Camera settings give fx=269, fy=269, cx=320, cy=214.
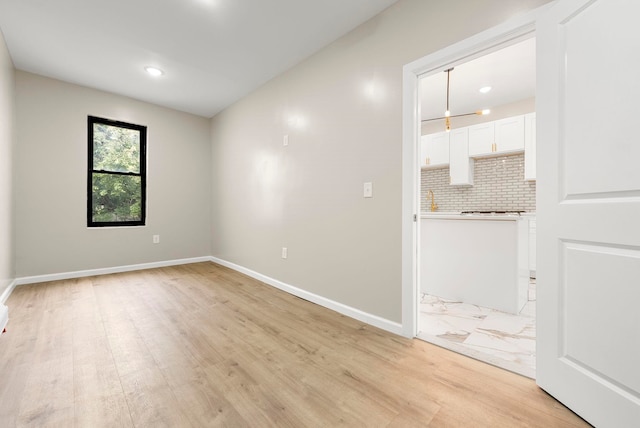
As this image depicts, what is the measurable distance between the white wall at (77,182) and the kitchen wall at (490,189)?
4.58 metres

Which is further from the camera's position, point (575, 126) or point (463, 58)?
point (463, 58)

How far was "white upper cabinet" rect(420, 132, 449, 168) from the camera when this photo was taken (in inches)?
188

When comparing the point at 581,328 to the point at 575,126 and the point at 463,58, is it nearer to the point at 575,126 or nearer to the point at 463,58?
the point at 575,126

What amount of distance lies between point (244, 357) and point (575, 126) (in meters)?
Answer: 2.13

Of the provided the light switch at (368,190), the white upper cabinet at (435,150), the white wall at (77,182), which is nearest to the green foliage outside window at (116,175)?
the white wall at (77,182)

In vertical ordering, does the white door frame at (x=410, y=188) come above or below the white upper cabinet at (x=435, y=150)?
below

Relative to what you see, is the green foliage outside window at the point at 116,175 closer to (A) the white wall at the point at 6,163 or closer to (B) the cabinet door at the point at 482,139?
(A) the white wall at the point at 6,163

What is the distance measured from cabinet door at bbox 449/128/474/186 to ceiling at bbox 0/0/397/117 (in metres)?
3.08

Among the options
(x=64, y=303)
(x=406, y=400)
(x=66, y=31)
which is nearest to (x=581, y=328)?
(x=406, y=400)

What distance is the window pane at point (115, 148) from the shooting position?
379cm

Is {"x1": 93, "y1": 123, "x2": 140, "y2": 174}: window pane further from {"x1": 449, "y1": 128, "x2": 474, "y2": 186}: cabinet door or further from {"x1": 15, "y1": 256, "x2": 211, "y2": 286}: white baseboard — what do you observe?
{"x1": 449, "y1": 128, "x2": 474, "y2": 186}: cabinet door

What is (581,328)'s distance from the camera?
46.7 inches

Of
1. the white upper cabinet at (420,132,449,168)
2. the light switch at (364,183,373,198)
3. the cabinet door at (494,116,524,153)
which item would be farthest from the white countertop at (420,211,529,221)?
the white upper cabinet at (420,132,449,168)

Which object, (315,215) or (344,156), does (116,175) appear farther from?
(344,156)
